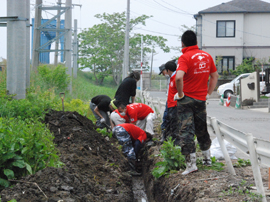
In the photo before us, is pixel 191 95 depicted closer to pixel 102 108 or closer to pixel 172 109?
pixel 172 109

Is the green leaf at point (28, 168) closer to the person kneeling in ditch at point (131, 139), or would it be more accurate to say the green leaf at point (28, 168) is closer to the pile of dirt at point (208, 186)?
the pile of dirt at point (208, 186)

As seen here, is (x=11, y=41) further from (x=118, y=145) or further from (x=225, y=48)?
(x=225, y=48)

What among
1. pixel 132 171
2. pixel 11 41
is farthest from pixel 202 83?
pixel 11 41

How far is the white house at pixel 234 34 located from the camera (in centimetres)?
3878

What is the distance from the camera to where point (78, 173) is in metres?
5.65

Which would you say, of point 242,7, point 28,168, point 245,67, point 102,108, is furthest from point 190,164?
point 242,7

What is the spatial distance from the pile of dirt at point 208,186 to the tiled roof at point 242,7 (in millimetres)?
35161

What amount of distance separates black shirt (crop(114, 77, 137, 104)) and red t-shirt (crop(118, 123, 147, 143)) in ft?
5.90

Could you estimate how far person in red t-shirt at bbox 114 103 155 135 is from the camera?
9.16 m

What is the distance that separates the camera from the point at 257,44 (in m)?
39.2

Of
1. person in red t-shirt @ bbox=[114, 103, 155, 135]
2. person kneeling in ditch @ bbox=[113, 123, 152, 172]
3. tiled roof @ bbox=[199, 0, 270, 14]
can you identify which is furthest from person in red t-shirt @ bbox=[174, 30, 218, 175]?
tiled roof @ bbox=[199, 0, 270, 14]

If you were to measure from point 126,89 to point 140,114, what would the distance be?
3.55 feet

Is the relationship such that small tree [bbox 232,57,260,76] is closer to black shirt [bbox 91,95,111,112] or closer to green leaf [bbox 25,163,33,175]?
black shirt [bbox 91,95,111,112]

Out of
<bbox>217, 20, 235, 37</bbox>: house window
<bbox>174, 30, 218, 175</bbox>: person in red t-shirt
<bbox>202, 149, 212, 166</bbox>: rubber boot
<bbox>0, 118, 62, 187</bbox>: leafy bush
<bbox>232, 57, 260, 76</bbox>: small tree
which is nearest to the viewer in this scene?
<bbox>0, 118, 62, 187</bbox>: leafy bush
